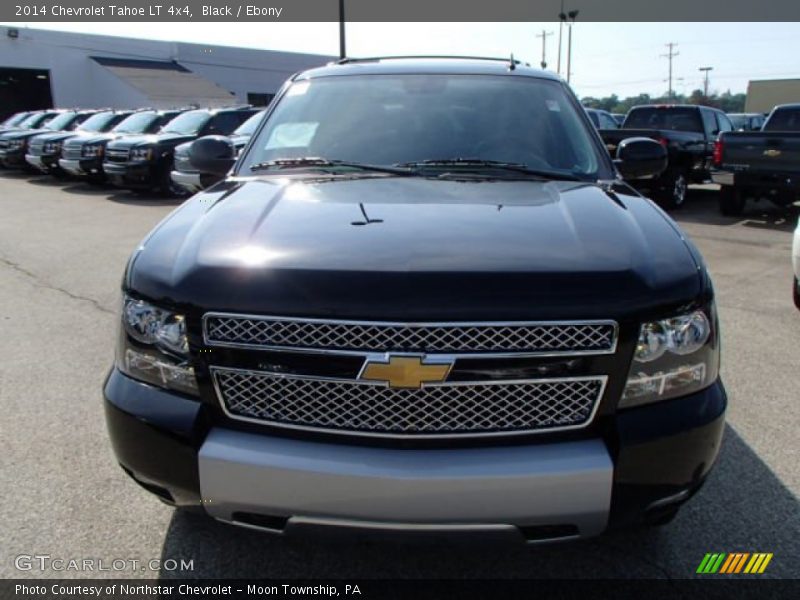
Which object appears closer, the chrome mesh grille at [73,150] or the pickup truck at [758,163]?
the pickup truck at [758,163]

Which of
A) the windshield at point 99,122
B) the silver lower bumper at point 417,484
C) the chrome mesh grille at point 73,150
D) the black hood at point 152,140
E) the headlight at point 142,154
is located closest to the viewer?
the silver lower bumper at point 417,484

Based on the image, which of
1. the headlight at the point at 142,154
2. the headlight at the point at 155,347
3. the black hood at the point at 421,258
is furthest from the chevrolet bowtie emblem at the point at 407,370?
the headlight at the point at 142,154

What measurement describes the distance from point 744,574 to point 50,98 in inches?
1957

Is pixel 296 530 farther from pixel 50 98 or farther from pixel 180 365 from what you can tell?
pixel 50 98

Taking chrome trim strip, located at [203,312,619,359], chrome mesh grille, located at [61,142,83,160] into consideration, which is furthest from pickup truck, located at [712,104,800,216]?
chrome mesh grille, located at [61,142,83,160]

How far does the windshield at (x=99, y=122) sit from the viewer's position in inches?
705

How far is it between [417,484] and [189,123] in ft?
47.0

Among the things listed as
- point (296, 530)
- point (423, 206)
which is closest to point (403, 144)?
point (423, 206)

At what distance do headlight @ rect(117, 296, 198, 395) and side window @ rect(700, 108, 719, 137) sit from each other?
13.3 m

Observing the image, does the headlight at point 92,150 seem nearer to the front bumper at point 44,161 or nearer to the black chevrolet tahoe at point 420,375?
the front bumper at point 44,161

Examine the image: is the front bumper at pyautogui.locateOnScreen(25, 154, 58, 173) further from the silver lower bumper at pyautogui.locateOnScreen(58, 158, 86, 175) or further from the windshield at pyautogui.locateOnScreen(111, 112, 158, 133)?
the windshield at pyautogui.locateOnScreen(111, 112, 158, 133)

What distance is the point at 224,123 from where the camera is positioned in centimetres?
1436

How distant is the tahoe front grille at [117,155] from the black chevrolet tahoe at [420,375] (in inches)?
512

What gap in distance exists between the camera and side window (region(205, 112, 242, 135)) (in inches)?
563
